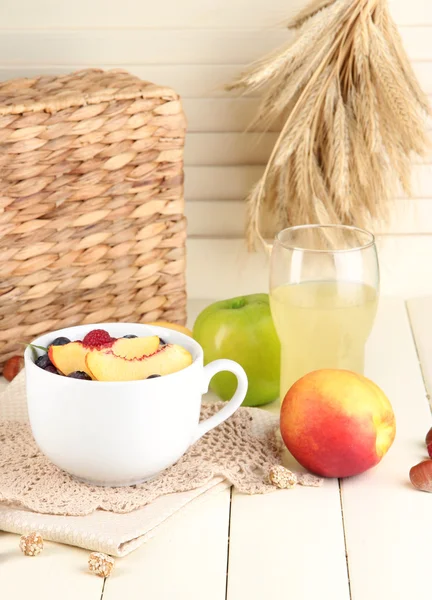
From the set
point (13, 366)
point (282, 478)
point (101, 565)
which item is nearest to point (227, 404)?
point (282, 478)

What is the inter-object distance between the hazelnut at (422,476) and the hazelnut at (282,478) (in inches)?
4.0

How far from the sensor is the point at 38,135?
0.91 metres

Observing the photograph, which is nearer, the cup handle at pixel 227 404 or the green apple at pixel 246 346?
the cup handle at pixel 227 404

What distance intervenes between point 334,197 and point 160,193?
0.72ft

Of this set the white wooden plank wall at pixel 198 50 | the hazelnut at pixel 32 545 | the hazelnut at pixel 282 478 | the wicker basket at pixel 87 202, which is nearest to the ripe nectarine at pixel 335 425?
the hazelnut at pixel 282 478

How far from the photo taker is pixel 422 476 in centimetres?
75

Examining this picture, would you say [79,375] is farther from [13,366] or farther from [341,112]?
[341,112]

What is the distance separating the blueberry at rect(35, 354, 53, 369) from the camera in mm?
723

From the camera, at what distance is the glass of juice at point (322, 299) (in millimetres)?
848

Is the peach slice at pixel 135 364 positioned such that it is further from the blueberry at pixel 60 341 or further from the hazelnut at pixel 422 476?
the hazelnut at pixel 422 476

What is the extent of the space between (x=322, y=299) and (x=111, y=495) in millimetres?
286

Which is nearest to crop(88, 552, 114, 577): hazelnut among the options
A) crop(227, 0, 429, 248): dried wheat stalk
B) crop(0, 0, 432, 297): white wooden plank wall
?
crop(227, 0, 429, 248): dried wheat stalk

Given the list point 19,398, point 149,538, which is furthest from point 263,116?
point 149,538

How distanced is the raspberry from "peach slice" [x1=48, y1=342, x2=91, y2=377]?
0.02 metres
